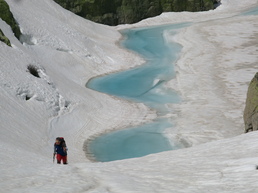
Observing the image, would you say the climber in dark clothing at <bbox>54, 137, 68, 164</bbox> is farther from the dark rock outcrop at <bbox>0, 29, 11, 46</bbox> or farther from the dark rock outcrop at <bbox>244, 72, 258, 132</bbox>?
the dark rock outcrop at <bbox>0, 29, 11, 46</bbox>

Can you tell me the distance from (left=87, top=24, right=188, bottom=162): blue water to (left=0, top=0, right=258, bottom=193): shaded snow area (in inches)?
30.1

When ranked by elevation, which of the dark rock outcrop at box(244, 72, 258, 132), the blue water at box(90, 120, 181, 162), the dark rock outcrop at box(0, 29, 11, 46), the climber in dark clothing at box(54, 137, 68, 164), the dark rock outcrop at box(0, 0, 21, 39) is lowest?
the blue water at box(90, 120, 181, 162)

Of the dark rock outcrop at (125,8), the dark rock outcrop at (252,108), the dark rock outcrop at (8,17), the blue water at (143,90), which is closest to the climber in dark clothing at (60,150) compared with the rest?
the blue water at (143,90)

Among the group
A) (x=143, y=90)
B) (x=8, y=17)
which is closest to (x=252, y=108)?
(x=143, y=90)

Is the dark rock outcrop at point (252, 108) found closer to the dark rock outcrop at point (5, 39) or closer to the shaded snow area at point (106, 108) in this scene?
the shaded snow area at point (106, 108)

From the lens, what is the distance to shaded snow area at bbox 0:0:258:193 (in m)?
11.2

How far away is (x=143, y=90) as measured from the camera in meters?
33.8

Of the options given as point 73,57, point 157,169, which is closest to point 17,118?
point 157,169

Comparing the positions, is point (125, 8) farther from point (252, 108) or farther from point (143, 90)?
point (252, 108)

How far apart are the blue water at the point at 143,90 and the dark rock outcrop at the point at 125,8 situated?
706 centimetres

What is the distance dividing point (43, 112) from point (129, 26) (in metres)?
44.1

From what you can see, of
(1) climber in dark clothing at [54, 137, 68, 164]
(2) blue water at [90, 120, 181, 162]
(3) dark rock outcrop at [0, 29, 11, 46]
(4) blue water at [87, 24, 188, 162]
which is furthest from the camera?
(3) dark rock outcrop at [0, 29, 11, 46]

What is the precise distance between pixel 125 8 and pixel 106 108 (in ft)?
145

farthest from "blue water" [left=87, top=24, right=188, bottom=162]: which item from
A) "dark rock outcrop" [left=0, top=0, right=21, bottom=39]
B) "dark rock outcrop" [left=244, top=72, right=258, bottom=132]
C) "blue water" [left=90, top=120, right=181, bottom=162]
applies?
"dark rock outcrop" [left=0, top=0, right=21, bottom=39]
